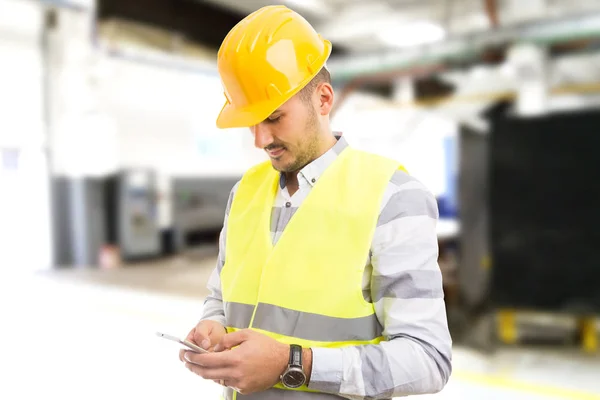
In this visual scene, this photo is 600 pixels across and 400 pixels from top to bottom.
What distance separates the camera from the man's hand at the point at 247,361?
1.02 metres

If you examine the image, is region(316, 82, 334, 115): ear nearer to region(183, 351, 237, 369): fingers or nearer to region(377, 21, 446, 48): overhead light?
region(183, 351, 237, 369): fingers

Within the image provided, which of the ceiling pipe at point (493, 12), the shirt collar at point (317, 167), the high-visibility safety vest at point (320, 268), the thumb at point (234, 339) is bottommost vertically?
the thumb at point (234, 339)

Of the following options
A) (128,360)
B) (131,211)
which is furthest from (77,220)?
(128,360)

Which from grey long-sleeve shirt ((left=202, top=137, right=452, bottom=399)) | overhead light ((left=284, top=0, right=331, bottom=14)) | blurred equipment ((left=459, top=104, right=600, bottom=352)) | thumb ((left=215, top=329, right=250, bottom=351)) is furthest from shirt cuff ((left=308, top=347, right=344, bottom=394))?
overhead light ((left=284, top=0, right=331, bottom=14))

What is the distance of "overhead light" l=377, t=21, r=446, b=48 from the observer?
9062 millimetres

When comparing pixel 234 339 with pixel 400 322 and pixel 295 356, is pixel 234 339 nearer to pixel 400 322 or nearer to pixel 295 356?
pixel 295 356

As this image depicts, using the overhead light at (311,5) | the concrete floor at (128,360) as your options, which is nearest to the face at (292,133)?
the concrete floor at (128,360)

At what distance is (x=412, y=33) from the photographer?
31.6ft

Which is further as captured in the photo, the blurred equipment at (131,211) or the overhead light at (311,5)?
the blurred equipment at (131,211)

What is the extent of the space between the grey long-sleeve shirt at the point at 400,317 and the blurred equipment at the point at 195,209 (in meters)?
9.51

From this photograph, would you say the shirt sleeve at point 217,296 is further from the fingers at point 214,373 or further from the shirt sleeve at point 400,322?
the shirt sleeve at point 400,322

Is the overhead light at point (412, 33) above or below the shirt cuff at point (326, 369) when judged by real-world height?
above

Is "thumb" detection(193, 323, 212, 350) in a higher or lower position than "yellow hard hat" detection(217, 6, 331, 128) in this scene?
lower

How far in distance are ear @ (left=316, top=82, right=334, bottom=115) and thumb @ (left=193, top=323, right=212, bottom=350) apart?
2.00 feet
